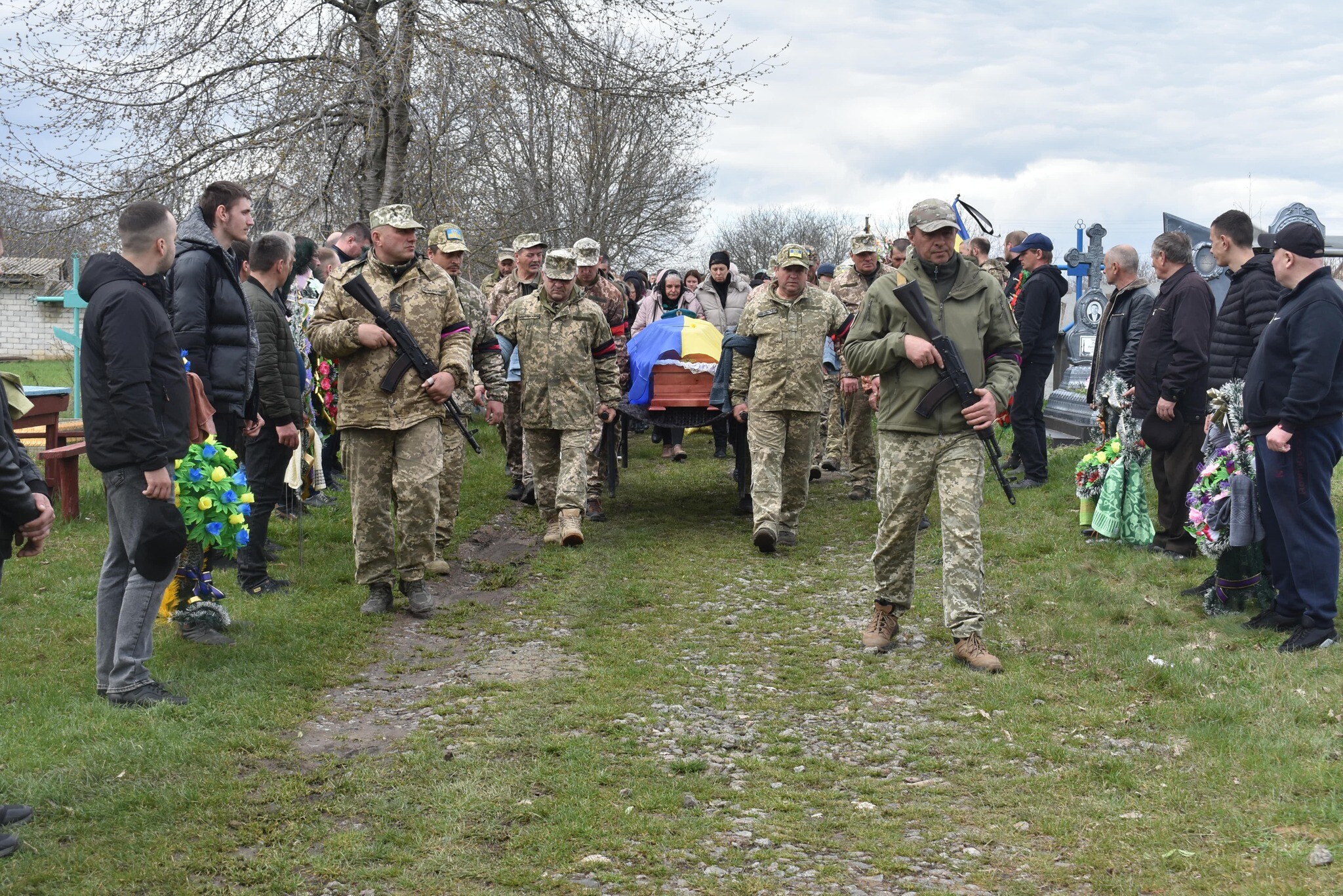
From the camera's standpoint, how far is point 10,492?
4004 mm

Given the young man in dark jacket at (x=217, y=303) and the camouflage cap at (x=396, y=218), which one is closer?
the young man in dark jacket at (x=217, y=303)

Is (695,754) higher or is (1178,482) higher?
(1178,482)

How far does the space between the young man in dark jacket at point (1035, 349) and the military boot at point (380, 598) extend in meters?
6.94

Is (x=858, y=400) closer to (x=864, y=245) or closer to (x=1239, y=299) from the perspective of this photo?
(x=864, y=245)

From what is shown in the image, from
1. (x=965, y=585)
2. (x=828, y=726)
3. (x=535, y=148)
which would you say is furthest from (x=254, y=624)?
(x=535, y=148)

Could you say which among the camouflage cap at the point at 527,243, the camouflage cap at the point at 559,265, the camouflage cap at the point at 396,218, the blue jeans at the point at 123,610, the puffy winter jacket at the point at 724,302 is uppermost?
the camouflage cap at the point at 527,243

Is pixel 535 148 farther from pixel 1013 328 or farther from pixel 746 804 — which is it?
pixel 746 804

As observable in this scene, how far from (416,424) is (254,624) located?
1546 mm

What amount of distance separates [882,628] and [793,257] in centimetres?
379

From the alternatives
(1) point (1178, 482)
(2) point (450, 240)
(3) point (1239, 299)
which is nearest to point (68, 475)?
(2) point (450, 240)

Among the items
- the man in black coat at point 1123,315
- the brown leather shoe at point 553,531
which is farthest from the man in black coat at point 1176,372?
the brown leather shoe at point 553,531

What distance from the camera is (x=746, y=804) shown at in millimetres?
4613

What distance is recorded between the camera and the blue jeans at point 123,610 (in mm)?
5453

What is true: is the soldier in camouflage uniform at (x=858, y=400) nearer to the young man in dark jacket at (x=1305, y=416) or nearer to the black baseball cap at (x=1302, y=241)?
the young man in dark jacket at (x=1305, y=416)
